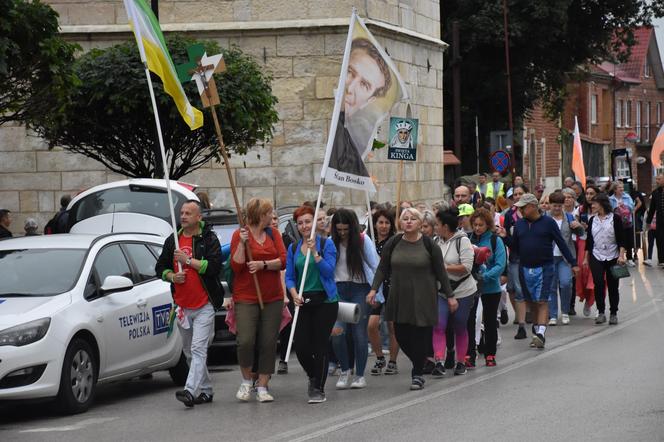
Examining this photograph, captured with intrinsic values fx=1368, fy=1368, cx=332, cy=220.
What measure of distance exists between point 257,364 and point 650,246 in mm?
18476

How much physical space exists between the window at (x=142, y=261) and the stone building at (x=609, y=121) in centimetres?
5030

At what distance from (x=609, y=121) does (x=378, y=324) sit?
73.0 meters

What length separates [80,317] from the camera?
1061 cm

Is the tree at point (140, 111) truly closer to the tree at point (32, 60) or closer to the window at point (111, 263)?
the tree at point (32, 60)

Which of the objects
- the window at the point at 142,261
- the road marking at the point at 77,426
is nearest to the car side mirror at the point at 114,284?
the window at the point at 142,261

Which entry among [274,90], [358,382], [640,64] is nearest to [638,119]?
[640,64]

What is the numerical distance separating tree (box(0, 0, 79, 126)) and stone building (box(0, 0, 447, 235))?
337 inches

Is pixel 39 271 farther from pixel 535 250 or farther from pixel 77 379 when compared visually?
pixel 535 250

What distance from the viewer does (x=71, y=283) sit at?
10.9 m

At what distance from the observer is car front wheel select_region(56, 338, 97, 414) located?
1037 centimetres

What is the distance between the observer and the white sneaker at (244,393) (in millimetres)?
11172

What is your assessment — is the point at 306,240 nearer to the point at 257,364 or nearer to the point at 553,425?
the point at 257,364

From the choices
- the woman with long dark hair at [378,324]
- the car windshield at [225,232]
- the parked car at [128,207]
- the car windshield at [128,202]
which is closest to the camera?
the woman with long dark hair at [378,324]

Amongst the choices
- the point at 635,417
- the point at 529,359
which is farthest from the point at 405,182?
the point at 635,417
